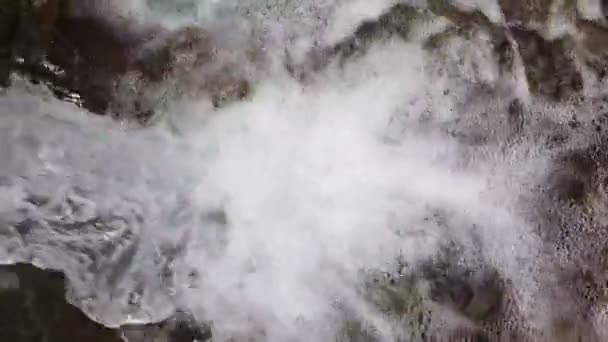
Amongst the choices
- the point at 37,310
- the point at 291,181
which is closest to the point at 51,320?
the point at 37,310

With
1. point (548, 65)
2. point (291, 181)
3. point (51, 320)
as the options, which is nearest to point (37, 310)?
point (51, 320)

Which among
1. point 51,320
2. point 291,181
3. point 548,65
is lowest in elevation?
point 51,320

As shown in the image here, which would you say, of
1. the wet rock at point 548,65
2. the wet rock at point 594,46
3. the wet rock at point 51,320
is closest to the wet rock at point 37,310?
the wet rock at point 51,320

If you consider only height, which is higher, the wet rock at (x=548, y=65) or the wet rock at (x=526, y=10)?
the wet rock at (x=526, y=10)

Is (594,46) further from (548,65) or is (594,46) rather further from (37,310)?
(37,310)

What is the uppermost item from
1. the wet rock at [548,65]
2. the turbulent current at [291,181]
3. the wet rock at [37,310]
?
the wet rock at [548,65]

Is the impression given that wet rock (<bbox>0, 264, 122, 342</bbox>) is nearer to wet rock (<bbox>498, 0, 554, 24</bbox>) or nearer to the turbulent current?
the turbulent current

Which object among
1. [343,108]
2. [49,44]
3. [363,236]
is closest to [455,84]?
[343,108]

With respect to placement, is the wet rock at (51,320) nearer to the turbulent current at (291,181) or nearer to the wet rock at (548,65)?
the turbulent current at (291,181)

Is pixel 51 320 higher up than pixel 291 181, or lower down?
lower down
